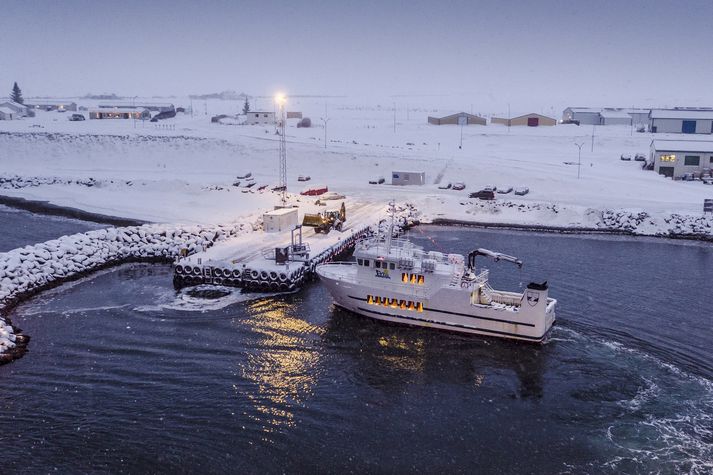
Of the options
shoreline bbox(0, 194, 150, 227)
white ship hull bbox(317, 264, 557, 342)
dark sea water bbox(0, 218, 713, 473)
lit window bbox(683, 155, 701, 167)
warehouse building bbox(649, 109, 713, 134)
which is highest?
warehouse building bbox(649, 109, 713, 134)

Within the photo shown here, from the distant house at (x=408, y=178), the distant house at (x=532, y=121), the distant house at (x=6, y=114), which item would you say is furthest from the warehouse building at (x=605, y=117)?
the distant house at (x=6, y=114)

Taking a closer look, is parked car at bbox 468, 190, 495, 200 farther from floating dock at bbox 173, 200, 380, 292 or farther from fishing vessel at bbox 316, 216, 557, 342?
fishing vessel at bbox 316, 216, 557, 342

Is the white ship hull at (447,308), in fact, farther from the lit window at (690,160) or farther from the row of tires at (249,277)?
the lit window at (690,160)

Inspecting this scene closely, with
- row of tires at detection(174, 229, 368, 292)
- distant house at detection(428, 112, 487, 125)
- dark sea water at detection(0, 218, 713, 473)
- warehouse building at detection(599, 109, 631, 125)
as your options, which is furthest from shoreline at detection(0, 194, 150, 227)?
warehouse building at detection(599, 109, 631, 125)

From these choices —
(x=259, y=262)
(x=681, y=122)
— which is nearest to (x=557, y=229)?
(x=259, y=262)

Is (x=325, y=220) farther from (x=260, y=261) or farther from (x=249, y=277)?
(x=249, y=277)

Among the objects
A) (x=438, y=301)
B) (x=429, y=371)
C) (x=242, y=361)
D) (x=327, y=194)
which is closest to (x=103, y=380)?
(x=242, y=361)
